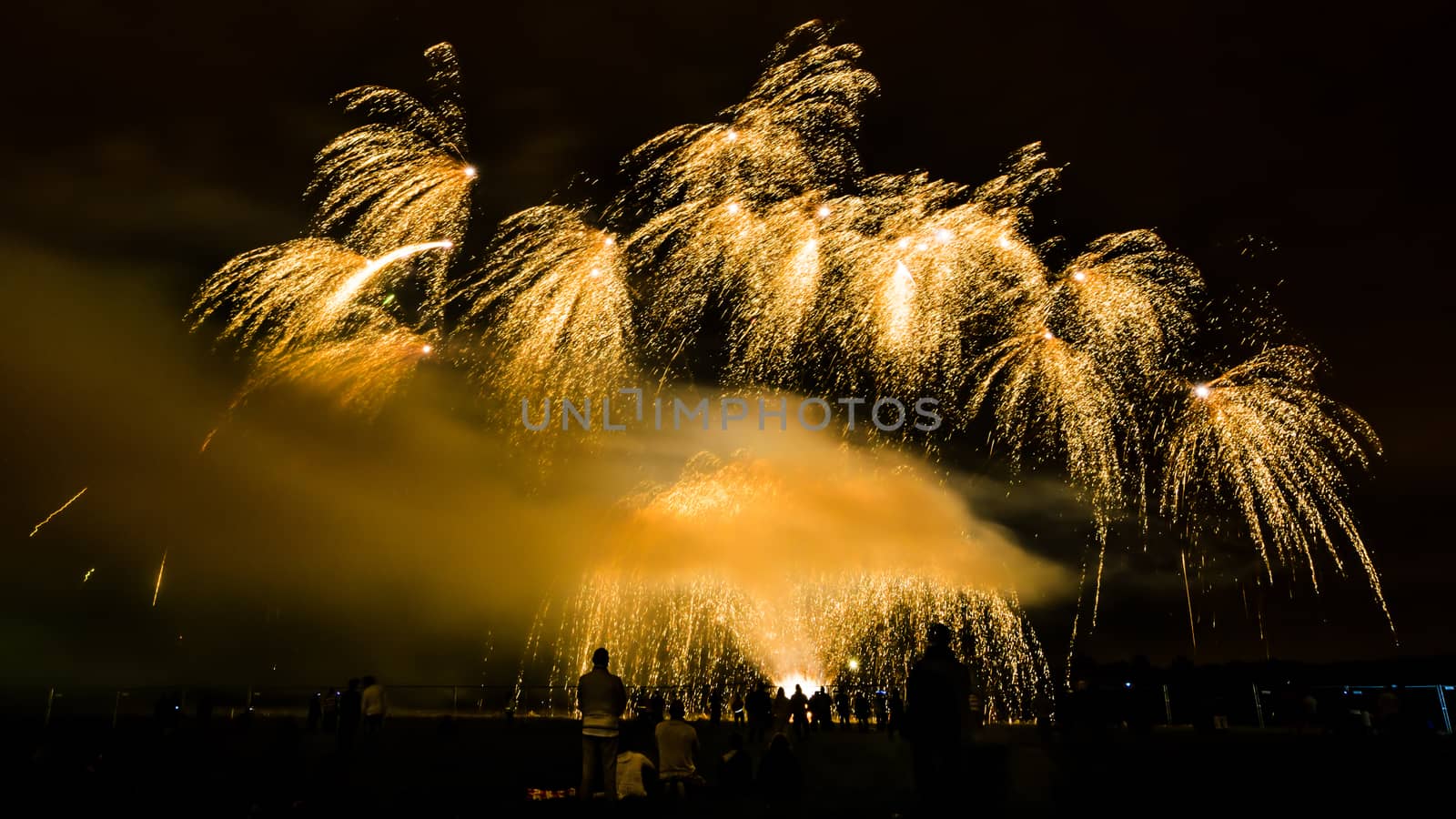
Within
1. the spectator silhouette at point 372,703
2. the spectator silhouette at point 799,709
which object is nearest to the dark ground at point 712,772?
the spectator silhouette at point 372,703

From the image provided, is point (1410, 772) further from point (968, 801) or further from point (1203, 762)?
point (968, 801)

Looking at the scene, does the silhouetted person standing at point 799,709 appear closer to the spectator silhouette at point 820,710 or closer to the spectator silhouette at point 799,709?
the spectator silhouette at point 799,709

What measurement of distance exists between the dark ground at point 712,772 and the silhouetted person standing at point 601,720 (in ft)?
2.06

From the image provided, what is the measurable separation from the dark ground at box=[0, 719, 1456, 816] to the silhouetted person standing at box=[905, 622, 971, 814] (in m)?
0.59

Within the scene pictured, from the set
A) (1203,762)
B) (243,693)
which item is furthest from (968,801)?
(243,693)

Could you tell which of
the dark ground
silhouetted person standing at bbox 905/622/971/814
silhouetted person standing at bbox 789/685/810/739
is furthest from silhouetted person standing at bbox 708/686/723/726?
silhouetted person standing at bbox 905/622/971/814

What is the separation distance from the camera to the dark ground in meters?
8.19

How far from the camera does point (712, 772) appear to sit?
13.1 m

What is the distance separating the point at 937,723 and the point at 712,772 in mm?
7070

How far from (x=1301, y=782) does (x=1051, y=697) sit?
34.0 feet

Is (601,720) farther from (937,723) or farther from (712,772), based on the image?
(712,772)

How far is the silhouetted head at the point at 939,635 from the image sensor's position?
7055mm

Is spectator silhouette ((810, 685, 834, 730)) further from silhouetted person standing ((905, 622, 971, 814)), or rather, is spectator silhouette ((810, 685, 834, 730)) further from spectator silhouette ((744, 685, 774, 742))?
silhouetted person standing ((905, 622, 971, 814))

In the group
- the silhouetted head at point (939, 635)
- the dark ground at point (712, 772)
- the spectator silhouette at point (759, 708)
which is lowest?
the dark ground at point (712, 772)
